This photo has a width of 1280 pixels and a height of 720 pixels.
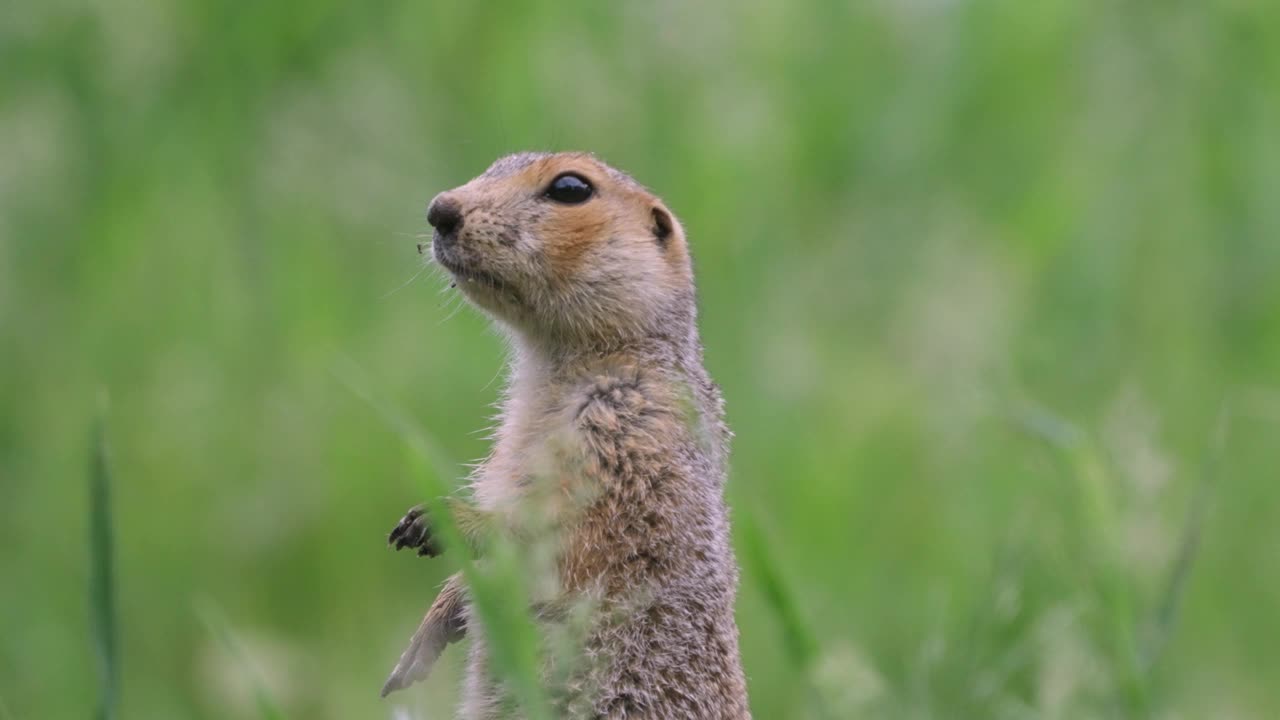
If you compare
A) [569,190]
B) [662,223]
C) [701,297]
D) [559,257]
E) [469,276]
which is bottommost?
[469,276]

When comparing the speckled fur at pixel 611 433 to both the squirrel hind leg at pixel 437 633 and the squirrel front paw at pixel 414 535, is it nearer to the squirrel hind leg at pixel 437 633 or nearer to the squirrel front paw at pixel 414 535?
the squirrel hind leg at pixel 437 633

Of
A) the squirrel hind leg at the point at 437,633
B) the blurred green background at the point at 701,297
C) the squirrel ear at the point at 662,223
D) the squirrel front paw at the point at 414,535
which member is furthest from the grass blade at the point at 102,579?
the blurred green background at the point at 701,297

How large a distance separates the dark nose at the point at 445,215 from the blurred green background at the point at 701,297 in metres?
1.66

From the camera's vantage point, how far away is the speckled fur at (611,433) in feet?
12.7

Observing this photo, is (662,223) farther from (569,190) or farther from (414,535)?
(414,535)

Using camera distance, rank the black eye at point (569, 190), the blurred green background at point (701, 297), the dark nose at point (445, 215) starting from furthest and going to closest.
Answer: the blurred green background at point (701, 297) < the black eye at point (569, 190) < the dark nose at point (445, 215)

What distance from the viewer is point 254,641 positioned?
663cm

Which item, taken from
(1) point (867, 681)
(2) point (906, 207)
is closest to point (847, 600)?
(2) point (906, 207)

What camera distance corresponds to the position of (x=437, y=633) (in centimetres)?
389

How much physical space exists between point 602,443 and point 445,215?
67 cm

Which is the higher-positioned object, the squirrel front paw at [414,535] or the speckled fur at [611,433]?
the speckled fur at [611,433]

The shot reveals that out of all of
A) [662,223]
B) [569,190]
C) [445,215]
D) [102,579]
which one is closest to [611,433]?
[445,215]

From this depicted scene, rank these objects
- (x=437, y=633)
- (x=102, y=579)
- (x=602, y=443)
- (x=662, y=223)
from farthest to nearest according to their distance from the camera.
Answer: (x=662, y=223)
(x=602, y=443)
(x=437, y=633)
(x=102, y=579)

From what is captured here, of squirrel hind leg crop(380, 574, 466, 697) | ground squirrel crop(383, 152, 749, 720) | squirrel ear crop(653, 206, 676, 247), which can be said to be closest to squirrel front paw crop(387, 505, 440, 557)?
ground squirrel crop(383, 152, 749, 720)
